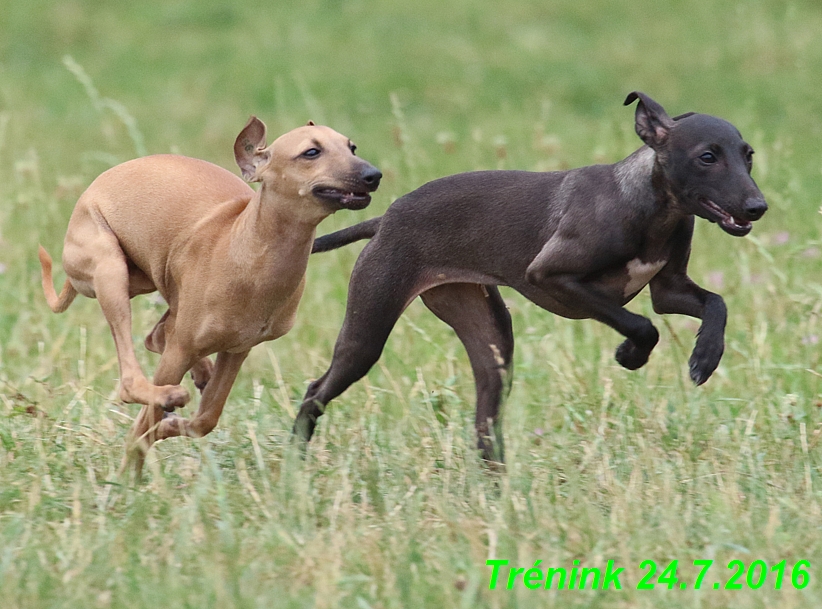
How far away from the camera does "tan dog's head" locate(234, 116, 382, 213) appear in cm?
481

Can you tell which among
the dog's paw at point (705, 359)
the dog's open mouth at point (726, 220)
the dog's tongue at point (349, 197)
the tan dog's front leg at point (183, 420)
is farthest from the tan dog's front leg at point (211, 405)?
the dog's open mouth at point (726, 220)

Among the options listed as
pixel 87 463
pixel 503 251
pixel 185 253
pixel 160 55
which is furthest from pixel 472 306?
pixel 160 55

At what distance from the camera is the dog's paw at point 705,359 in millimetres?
4863

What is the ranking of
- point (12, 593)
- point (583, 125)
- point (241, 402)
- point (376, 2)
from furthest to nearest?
point (376, 2), point (583, 125), point (241, 402), point (12, 593)

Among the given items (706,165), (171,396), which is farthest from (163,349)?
(706,165)

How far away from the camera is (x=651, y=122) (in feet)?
16.1

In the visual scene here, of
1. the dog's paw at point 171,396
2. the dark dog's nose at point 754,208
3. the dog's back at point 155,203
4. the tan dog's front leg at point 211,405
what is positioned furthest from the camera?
the dog's back at point 155,203

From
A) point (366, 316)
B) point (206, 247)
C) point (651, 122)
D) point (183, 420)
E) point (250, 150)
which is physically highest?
point (651, 122)

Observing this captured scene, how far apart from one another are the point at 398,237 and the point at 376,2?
35.2 ft

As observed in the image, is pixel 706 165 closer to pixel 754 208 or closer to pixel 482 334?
pixel 754 208

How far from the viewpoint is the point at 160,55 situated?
46.6 feet

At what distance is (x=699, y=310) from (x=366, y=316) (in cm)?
127

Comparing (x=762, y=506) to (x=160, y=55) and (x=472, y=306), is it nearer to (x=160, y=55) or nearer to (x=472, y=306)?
(x=472, y=306)

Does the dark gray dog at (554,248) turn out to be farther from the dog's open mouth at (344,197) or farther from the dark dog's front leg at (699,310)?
the dog's open mouth at (344,197)
